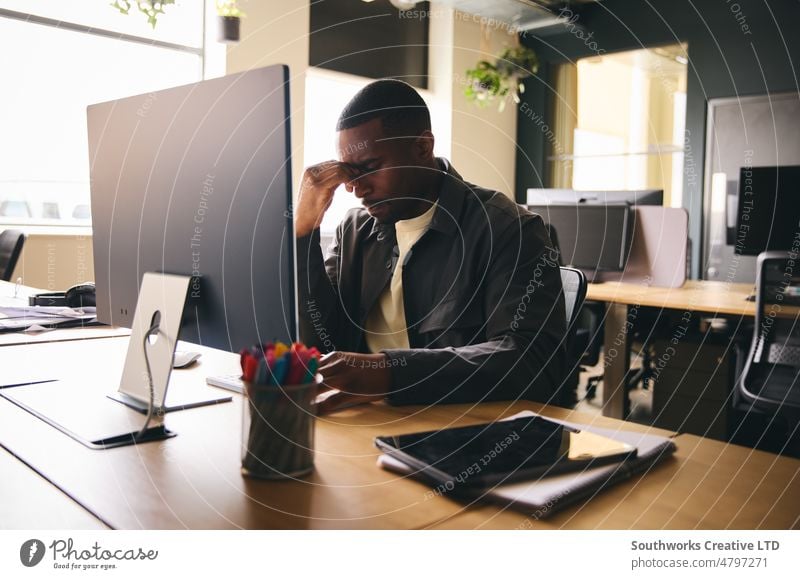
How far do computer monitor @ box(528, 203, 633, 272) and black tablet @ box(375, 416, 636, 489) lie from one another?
2688mm

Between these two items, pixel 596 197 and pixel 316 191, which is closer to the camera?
pixel 316 191

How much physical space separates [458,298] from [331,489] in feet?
2.42

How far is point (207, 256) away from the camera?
1.00 m

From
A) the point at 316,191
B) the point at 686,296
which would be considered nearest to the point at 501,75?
the point at 686,296

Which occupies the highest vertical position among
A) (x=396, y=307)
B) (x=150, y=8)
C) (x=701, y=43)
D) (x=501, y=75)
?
(x=701, y=43)

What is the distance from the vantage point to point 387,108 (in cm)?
144

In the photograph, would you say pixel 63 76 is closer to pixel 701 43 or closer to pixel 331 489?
pixel 331 489

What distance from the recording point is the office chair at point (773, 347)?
7.79ft

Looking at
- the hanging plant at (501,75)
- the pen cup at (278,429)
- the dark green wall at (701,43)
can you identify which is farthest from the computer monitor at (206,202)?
the dark green wall at (701,43)

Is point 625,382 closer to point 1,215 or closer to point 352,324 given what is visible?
point 352,324

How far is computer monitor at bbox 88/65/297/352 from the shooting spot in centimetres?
86

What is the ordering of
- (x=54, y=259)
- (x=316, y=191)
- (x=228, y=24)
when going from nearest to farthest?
(x=316, y=191) < (x=228, y=24) < (x=54, y=259)

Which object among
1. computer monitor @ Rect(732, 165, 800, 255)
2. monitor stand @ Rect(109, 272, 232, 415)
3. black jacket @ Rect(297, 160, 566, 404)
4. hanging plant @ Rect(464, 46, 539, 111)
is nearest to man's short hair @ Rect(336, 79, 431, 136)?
black jacket @ Rect(297, 160, 566, 404)

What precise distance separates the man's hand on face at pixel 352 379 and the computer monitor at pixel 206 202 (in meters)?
0.18
